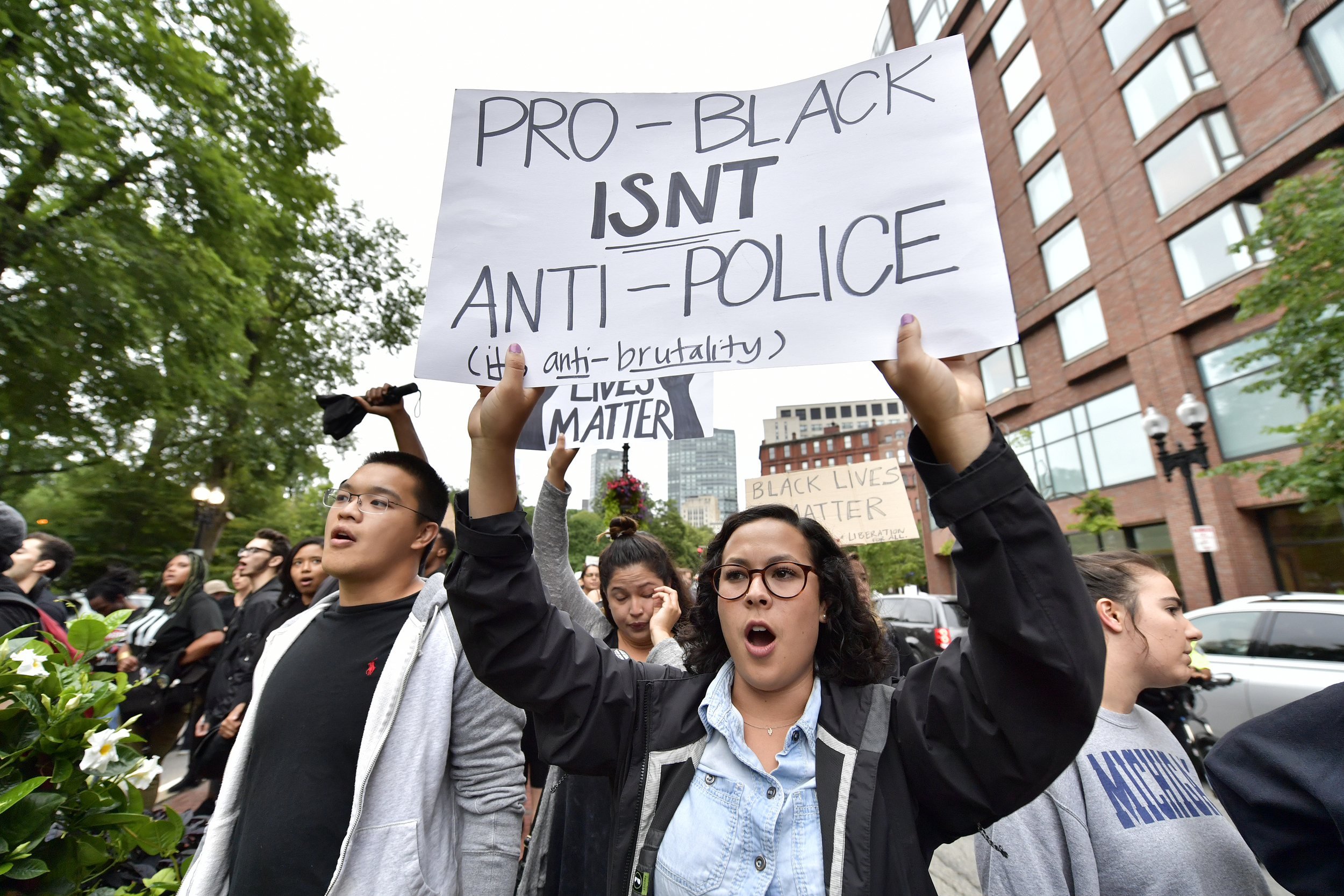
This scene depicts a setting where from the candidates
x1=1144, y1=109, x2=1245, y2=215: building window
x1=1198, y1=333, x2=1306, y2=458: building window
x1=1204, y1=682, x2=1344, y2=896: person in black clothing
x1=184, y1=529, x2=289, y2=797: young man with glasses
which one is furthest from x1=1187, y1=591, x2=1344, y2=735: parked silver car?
x1=1144, y1=109, x2=1245, y2=215: building window

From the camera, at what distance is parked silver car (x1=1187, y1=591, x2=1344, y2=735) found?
505 centimetres

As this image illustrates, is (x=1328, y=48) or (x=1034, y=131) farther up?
(x=1034, y=131)

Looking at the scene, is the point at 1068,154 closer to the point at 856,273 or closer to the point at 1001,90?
the point at 1001,90

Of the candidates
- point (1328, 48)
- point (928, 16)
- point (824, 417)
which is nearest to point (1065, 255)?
point (1328, 48)

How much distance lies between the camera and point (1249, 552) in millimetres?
14688

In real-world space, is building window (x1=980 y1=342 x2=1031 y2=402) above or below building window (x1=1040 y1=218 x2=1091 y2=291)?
below

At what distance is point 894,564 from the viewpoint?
139ft

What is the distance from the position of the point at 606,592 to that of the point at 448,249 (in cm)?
198

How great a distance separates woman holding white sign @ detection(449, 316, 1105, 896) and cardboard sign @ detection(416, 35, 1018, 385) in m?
0.21

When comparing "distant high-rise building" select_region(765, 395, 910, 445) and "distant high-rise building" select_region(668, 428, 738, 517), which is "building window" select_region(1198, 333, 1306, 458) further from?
"distant high-rise building" select_region(668, 428, 738, 517)

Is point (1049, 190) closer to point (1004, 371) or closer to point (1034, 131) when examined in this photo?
point (1034, 131)

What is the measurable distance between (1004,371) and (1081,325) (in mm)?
3976

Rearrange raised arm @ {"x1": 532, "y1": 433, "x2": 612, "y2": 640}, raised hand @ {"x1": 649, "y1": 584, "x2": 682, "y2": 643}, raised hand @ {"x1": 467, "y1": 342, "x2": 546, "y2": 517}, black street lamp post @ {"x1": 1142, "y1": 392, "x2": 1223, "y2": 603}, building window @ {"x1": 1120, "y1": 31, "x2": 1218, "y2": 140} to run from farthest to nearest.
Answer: building window @ {"x1": 1120, "y1": 31, "x2": 1218, "y2": 140} → black street lamp post @ {"x1": 1142, "y1": 392, "x2": 1223, "y2": 603} → raised hand @ {"x1": 649, "y1": 584, "x2": 682, "y2": 643} → raised arm @ {"x1": 532, "y1": 433, "x2": 612, "y2": 640} → raised hand @ {"x1": 467, "y1": 342, "x2": 546, "y2": 517}

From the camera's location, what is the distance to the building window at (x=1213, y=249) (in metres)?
14.2
